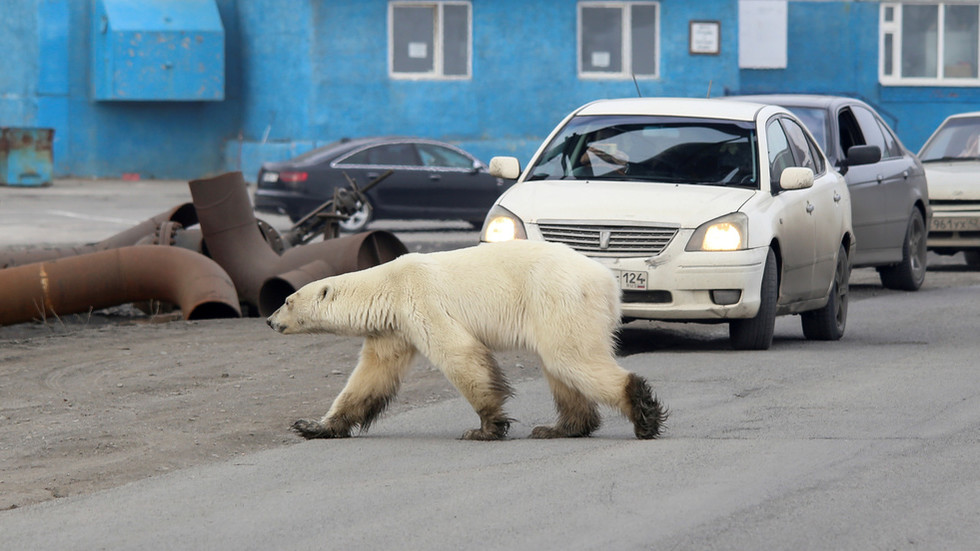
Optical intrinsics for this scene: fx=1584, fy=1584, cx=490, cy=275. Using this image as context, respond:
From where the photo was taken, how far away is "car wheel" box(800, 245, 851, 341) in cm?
1188

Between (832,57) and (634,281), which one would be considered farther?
(832,57)

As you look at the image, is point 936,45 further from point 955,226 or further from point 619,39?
point 955,226

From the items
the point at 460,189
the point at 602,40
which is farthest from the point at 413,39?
the point at 460,189

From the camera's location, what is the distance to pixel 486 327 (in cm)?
736

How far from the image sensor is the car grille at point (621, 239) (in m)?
10.4

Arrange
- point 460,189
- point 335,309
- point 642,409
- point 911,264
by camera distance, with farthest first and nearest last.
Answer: point 460,189
point 911,264
point 335,309
point 642,409

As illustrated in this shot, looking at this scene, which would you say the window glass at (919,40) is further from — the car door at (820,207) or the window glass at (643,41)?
the car door at (820,207)

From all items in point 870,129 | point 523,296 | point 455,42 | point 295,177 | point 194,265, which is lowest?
point 194,265

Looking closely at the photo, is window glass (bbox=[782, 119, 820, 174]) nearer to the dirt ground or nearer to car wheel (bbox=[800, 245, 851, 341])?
car wheel (bbox=[800, 245, 851, 341])

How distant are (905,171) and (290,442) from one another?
31.4 feet

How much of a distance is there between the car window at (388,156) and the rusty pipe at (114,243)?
848cm

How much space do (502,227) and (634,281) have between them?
Result: 3.31 feet

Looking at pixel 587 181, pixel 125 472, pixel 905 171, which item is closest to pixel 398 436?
pixel 125 472

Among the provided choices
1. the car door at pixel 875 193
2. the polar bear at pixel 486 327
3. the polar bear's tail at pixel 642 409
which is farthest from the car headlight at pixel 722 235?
the car door at pixel 875 193
